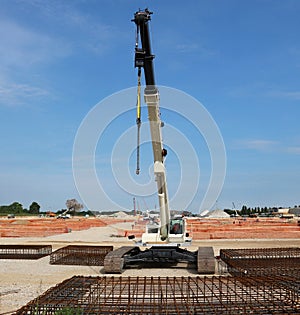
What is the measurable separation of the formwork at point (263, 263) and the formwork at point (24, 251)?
29.2 ft

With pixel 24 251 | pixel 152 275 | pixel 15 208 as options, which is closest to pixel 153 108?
pixel 152 275

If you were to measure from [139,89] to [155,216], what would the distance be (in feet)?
18.9

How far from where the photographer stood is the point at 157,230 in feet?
54.2

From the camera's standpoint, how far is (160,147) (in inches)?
557

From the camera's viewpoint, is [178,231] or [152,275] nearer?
[152,275]

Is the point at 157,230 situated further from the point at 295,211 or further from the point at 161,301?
the point at 295,211

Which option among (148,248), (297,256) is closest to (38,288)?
(148,248)

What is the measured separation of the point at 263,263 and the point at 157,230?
385cm

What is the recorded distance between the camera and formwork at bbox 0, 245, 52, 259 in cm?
2109

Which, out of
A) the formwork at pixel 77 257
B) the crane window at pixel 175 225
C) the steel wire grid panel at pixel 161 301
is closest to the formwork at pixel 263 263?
the crane window at pixel 175 225

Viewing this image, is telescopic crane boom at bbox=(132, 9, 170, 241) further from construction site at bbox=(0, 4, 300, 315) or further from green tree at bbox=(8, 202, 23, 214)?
green tree at bbox=(8, 202, 23, 214)

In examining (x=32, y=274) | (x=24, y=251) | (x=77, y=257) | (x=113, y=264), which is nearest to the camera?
(x=113, y=264)

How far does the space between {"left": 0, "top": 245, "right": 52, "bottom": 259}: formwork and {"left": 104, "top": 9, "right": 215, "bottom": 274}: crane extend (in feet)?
20.7

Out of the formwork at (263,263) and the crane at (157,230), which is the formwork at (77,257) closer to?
the crane at (157,230)
